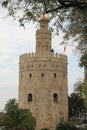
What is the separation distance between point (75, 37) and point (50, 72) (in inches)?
1692

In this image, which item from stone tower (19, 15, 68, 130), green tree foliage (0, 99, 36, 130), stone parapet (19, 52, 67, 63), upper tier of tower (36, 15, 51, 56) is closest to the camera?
green tree foliage (0, 99, 36, 130)

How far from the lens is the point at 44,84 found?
174ft

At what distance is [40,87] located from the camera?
173ft

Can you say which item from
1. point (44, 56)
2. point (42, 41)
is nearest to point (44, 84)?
point (44, 56)

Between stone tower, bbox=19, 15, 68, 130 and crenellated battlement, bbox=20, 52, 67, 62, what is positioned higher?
crenellated battlement, bbox=20, 52, 67, 62

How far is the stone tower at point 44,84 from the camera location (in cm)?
5206

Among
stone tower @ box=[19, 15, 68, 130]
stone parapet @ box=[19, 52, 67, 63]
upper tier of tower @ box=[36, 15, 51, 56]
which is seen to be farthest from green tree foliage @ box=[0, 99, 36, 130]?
upper tier of tower @ box=[36, 15, 51, 56]

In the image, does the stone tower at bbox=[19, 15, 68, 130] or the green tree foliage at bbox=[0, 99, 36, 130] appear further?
the stone tower at bbox=[19, 15, 68, 130]

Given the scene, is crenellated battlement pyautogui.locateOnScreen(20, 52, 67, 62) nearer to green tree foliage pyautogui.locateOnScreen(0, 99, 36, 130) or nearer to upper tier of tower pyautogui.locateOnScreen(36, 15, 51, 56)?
upper tier of tower pyautogui.locateOnScreen(36, 15, 51, 56)

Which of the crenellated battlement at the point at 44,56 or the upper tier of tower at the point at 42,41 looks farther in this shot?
the crenellated battlement at the point at 44,56

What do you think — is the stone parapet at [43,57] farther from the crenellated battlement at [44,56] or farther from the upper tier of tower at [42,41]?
the upper tier of tower at [42,41]

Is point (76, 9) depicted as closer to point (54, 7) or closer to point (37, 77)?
point (54, 7)

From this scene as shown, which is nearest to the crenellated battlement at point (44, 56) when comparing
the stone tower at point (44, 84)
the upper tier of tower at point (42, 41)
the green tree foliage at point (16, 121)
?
the stone tower at point (44, 84)

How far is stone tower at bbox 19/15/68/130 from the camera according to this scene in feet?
171
